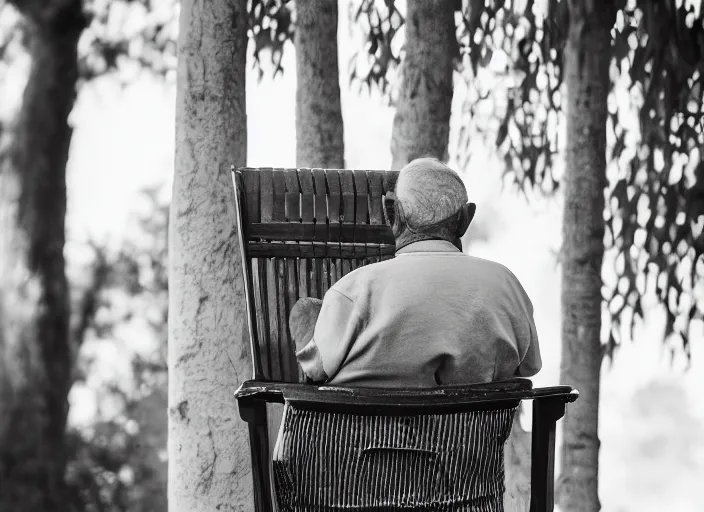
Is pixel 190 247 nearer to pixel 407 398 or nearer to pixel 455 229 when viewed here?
pixel 455 229

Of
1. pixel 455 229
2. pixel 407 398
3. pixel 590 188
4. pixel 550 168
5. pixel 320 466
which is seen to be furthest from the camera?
pixel 550 168

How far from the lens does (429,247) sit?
7.43ft

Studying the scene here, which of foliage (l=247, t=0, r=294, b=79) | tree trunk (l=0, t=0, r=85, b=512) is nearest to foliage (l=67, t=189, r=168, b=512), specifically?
tree trunk (l=0, t=0, r=85, b=512)

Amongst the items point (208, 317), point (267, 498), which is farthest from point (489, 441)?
point (208, 317)

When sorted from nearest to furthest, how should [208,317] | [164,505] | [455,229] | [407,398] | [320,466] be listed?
[407,398], [320,466], [455,229], [208,317], [164,505]

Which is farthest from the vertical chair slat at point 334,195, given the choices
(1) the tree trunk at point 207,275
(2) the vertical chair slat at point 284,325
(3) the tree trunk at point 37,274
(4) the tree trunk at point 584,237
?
(3) the tree trunk at point 37,274

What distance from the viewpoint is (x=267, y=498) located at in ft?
7.73

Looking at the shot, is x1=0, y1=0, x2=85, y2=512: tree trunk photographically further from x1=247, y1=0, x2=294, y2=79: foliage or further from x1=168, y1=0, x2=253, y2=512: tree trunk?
x1=168, y1=0, x2=253, y2=512: tree trunk

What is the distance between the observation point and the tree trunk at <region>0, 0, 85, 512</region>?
6965mm

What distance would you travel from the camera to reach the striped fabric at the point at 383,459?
2059mm

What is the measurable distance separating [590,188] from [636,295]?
3.16ft

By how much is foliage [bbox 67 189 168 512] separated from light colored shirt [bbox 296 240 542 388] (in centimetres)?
577

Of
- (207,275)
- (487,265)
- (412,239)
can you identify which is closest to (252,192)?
(207,275)

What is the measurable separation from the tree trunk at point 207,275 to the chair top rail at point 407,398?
1952 mm
